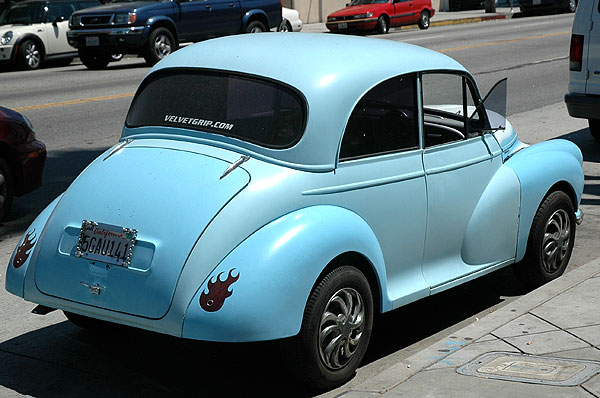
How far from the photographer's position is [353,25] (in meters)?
31.2

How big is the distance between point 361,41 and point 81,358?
234 cm

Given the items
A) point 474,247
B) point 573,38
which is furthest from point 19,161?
point 573,38

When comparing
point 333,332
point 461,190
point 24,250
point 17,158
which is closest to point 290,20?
point 17,158

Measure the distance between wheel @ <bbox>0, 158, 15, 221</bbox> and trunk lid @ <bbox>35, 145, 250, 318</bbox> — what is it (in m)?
3.30

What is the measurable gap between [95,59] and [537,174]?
16727 mm

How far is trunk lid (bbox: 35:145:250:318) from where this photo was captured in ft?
14.5

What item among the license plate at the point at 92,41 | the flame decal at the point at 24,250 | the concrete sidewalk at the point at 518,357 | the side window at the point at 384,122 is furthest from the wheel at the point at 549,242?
the license plate at the point at 92,41

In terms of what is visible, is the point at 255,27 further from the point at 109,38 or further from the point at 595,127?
the point at 595,127

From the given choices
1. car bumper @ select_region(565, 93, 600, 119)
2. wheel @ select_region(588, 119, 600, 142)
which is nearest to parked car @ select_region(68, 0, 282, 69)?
wheel @ select_region(588, 119, 600, 142)

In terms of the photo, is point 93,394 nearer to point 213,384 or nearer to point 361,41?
point 213,384

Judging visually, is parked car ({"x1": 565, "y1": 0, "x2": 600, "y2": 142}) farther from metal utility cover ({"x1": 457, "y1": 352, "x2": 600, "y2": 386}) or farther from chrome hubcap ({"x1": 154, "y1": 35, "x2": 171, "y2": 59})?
chrome hubcap ({"x1": 154, "y1": 35, "x2": 171, "y2": 59})

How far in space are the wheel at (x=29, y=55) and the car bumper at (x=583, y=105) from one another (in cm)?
1400

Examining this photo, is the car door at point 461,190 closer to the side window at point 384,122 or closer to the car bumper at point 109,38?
the side window at point 384,122

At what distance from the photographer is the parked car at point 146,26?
20.2m
